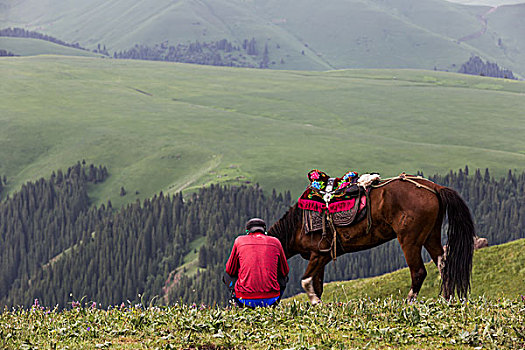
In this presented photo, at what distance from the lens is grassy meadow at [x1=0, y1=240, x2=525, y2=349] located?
39.8 ft

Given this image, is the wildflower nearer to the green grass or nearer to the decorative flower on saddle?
the decorative flower on saddle

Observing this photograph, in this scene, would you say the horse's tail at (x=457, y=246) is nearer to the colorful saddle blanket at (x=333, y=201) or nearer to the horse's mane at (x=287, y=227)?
the colorful saddle blanket at (x=333, y=201)

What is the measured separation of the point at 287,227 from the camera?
22172 mm

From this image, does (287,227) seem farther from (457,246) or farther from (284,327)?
(284,327)

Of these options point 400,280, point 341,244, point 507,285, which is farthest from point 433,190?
point 400,280

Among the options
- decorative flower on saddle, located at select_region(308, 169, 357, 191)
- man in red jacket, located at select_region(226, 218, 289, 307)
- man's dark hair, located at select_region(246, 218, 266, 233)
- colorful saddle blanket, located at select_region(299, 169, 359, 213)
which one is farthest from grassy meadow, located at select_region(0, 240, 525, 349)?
decorative flower on saddle, located at select_region(308, 169, 357, 191)

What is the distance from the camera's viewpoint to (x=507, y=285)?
32469 millimetres

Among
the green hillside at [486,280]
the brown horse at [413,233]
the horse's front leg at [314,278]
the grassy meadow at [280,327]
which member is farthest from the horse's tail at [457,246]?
the green hillside at [486,280]

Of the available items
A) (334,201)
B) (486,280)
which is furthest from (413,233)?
(486,280)

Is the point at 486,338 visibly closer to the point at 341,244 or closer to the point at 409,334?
the point at 409,334

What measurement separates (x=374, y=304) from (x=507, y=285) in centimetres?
1889

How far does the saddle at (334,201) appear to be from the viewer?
21.1 meters

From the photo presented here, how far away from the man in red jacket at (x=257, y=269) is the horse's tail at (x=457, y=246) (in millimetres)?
5677

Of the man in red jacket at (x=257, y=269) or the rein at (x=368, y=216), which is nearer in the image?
the man in red jacket at (x=257, y=269)
